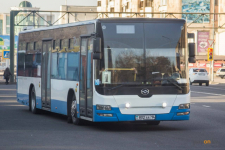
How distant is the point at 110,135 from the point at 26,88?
835 cm

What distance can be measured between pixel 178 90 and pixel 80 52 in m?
2.71

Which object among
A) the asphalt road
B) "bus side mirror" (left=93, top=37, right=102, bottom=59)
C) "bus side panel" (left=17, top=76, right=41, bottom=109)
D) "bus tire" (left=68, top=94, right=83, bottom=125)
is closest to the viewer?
the asphalt road

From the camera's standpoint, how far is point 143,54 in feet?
43.6

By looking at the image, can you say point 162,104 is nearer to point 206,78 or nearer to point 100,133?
point 100,133

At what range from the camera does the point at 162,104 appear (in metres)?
13.4

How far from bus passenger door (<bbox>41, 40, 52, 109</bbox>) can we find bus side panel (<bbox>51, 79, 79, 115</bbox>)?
1.54 ft

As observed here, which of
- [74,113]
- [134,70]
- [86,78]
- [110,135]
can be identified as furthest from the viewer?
[74,113]

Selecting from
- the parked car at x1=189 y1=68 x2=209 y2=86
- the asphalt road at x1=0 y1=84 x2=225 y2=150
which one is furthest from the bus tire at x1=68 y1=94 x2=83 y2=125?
the parked car at x1=189 y1=68 x2=209 y2=86

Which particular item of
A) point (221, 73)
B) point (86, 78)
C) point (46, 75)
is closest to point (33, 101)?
point (46, 75)

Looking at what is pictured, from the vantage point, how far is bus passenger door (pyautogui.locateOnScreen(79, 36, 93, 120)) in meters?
13.6

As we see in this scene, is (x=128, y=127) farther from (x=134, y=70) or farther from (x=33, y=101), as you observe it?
(x=33, y=101)

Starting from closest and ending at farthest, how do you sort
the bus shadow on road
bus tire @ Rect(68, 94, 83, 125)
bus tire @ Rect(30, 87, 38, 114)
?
the bus shadow on road → bus tire @ Rect(68, 94, 83, 125) → bus tire @ Rect(30, 87, 38, 114)

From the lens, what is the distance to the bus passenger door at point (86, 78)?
1355 centimetres

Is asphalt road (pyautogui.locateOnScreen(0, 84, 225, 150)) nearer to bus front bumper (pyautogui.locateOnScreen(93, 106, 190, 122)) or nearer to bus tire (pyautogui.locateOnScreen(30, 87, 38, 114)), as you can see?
bus front bumper (pyautogui.locateOnScreen(93, 106, 190, 122))
